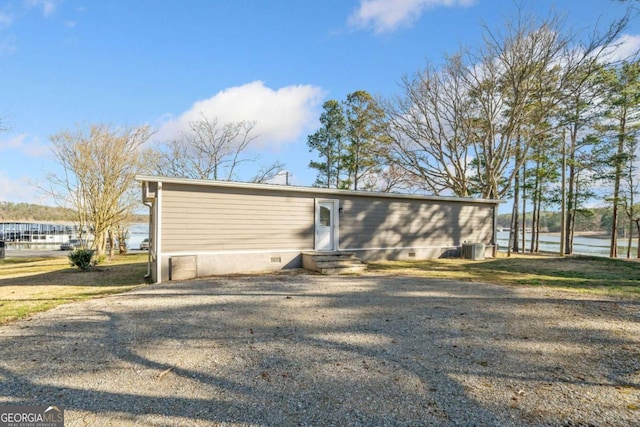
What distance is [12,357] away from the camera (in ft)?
10.1

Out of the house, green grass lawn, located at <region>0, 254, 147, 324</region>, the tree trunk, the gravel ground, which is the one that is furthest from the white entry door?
the tree trunk

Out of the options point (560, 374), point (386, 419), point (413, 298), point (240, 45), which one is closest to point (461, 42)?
point (240, 45)

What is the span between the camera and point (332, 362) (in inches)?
117

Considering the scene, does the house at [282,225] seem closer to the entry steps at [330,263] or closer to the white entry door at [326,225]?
the white entry door at [326,225]

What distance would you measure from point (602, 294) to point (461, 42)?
44.4ft

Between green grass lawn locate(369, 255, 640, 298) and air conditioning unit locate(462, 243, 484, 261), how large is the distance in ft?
2.52

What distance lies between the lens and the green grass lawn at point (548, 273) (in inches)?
260

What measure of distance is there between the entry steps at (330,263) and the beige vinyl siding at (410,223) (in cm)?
98

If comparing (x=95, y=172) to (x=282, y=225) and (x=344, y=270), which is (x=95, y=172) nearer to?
(x=282, y=225)

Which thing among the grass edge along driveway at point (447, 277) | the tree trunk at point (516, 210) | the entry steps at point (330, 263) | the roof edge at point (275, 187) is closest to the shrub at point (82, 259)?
the grass edge along driveway at point (447, 277)

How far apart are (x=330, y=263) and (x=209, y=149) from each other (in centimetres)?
1471

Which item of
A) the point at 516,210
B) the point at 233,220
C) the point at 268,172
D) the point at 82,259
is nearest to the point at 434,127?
the point at 516,210

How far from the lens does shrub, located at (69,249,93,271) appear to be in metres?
10.4

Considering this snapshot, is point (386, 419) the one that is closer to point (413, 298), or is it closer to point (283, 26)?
point (413, 298)
